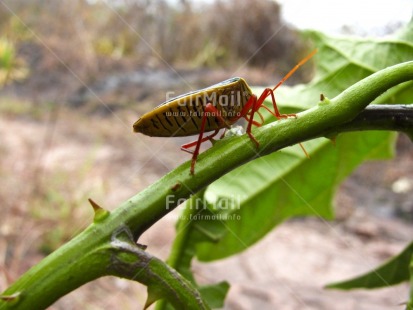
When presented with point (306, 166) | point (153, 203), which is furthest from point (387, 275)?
point (153, 203)

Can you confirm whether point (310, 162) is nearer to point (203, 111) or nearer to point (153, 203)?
point (203, 111)

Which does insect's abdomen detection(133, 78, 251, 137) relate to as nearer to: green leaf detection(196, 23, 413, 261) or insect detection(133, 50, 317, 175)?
insect detection(133, 50, 317, 175)

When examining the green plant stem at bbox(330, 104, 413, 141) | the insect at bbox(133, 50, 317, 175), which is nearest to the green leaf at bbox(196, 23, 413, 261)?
the insect at bbox(133, 50, 317, 175)

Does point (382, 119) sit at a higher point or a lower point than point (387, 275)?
higher

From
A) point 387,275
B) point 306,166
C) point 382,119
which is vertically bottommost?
point 387,275

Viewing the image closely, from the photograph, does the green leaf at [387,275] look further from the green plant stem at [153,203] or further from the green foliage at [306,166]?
the green plant stem at [153,203]

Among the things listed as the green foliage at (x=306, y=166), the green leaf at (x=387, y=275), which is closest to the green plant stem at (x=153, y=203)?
the green foliage at (x=306, y=166)

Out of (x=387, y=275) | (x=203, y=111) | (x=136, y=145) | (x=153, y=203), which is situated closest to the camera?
(x=153, y=203)
